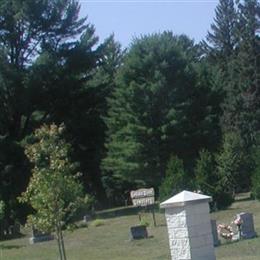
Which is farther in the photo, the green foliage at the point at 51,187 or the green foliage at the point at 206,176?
the green foliage at the point at 206,176

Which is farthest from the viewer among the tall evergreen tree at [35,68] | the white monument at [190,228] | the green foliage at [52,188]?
the tall evergreen tree at [35,68]

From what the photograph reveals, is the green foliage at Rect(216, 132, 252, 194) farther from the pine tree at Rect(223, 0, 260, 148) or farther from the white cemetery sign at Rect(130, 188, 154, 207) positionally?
the pine tree at Rect(223, 0, 260, 148)

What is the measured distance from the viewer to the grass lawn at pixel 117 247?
67.7 feet

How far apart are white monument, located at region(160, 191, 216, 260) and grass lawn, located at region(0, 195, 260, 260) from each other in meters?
4.02

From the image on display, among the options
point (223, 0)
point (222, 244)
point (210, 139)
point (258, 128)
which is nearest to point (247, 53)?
point (258, 128)

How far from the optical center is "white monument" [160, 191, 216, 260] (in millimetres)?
13297

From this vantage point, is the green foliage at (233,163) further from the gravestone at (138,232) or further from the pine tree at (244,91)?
the gravestone at (138,232)

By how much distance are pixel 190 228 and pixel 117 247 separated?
12.8 meters

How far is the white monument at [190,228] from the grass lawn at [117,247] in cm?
402

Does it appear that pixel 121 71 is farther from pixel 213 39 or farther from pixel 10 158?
pixel 213 39

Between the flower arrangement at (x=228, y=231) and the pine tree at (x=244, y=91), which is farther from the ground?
the pine tree at (x=244, y=91)

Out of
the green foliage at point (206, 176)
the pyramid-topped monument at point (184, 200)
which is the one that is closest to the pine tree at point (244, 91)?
the green foliage at point (206, 176)

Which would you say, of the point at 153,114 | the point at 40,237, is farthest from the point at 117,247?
the point at 153,114

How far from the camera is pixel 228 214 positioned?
3475 cm
